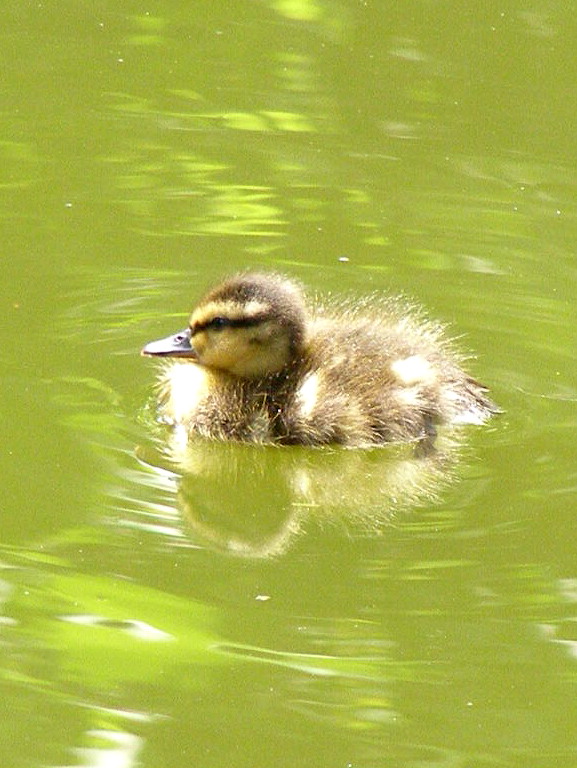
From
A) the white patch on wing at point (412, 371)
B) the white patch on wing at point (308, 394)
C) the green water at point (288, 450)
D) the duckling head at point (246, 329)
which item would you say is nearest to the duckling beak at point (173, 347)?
the duckling head at point (246, 329)

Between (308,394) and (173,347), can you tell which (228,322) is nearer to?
(173,347)

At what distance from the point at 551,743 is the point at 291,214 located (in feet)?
11.1

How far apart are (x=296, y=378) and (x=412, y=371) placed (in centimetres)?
33

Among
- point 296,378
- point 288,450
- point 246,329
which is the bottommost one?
point 288,450

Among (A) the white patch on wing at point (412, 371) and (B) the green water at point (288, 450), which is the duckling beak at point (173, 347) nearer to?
(B) the green water at point (288, 450)

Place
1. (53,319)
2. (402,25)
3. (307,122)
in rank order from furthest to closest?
(402,25) → (307,122) → (53,319)

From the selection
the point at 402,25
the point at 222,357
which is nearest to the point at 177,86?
the point at 402,25

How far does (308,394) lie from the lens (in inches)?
201

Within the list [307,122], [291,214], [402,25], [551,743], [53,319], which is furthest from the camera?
[402,25]

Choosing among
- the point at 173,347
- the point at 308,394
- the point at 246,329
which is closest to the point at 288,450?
the point at 308,394

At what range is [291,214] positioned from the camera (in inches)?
263

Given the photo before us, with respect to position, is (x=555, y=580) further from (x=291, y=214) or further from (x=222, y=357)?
(x=291, y=214)

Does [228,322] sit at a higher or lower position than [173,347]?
higher

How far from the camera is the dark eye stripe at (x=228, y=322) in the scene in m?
5.15
